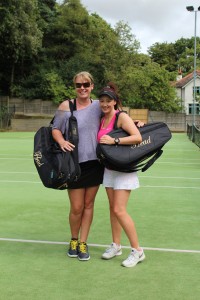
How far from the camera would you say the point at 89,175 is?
509 centimetres

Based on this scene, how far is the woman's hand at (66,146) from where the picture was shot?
4.84 m

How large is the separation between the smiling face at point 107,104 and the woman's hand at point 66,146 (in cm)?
49

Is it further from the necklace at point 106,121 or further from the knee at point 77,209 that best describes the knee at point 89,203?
the necklace at point 106,121

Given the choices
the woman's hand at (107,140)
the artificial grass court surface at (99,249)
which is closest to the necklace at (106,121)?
the woman's hand at (107,140)

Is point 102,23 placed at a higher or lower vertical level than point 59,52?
higher

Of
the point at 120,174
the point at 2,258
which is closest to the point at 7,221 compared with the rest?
the point at 2,258

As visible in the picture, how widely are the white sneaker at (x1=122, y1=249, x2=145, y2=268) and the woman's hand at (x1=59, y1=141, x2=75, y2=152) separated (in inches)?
49.3

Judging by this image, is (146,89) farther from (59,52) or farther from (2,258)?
(2,258)

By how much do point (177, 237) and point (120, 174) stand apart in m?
1.84

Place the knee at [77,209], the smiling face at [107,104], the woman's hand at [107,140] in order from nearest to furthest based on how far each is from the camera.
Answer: the woman's hand at [107,140] → the smiling face at [107,104] → the knee at [77,209]

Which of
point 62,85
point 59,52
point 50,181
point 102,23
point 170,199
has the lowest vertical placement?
point 170,199

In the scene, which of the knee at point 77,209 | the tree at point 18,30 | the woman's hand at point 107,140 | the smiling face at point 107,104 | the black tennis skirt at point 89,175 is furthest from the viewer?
the tree at point 18,30

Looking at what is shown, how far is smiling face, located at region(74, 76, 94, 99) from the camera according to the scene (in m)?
4.97

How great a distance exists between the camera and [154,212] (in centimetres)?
783
